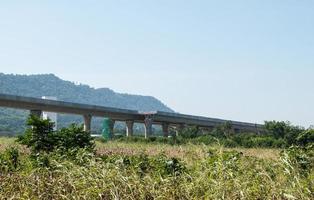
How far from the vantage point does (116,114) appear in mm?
85062

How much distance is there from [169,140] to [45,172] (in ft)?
169

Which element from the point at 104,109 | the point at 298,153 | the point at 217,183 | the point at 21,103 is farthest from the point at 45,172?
the point at 104,109

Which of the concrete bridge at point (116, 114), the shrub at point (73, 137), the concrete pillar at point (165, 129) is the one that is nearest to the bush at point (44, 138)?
the shrub at point (73, 137)

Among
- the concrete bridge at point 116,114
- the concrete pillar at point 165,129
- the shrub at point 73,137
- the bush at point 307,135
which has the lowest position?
the concrete pillar at point 165,129

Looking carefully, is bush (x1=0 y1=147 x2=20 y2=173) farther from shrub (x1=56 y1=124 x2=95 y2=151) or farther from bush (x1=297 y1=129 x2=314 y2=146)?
bush (x1=297 y1=129 x2=314 y2=146)

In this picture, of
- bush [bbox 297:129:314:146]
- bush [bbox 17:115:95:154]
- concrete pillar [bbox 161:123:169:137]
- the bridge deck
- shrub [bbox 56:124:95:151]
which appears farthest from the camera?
concrete pillar [bbox 161:123:169:137]

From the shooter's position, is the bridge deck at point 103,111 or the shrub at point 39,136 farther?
the bridge deck at point 103,111

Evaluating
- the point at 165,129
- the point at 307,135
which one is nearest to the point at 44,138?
the point at 307,135

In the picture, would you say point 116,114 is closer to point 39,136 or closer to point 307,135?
point 39,136

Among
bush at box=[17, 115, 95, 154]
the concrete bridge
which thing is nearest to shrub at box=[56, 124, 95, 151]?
bush at box=[17, 115, 95, 154]

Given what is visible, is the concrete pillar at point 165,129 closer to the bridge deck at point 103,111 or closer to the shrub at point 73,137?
the bridge deck at point 103,111

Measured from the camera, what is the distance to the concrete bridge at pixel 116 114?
65.9 metres

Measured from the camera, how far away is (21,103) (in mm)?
65812

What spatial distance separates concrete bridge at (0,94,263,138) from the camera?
216 ft
